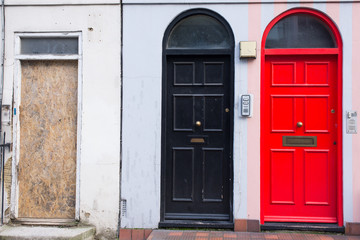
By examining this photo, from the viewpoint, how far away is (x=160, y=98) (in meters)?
5.58

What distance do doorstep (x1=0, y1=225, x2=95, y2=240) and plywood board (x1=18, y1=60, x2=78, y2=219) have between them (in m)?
0.28

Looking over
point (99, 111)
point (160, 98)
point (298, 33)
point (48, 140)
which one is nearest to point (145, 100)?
point (160, 98)

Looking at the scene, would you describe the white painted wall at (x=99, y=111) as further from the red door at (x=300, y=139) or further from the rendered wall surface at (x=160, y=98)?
the red door at (x=300, y=139)

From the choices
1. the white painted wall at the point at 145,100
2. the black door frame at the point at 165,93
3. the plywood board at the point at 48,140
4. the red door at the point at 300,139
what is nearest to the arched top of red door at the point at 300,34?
the red door at the point at 300,139

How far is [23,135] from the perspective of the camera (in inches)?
229

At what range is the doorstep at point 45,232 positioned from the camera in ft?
17.0

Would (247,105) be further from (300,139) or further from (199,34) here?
(199,34)

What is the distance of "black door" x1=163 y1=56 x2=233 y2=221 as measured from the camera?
562 cm

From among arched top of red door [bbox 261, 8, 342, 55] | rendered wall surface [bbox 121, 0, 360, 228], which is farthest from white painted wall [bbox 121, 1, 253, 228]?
arched top of red door [bbox 261, 8, 342, 55]

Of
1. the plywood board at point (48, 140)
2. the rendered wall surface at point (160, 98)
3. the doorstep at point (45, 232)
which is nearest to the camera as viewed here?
the doorstep at point (45, 232)

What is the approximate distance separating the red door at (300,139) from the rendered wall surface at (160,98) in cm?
21

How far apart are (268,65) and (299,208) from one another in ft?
7.01

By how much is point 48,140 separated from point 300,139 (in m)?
3.76

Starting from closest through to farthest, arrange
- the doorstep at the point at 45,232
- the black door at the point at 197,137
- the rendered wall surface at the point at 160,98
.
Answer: the doorstep at the point at 45,232
the rendered wall surface at the point at 160,98
the black door at the point at 197,137
